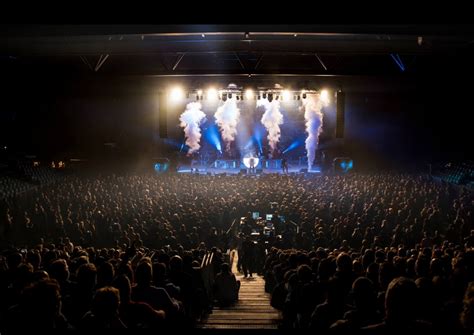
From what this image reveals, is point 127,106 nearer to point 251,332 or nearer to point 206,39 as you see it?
point 206,39

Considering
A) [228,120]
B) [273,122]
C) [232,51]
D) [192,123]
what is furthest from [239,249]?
[228,120]

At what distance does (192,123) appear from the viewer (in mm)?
37469

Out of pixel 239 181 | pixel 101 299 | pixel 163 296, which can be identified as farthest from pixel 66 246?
pixel 239 181

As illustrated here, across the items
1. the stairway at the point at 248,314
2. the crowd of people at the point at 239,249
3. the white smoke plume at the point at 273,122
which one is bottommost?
the stairway at the point at 248,314

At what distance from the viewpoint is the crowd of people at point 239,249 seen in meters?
4.12

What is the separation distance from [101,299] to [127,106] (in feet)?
96.7

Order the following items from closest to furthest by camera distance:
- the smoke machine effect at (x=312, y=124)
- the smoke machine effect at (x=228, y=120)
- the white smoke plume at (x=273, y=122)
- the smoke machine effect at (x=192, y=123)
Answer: the smoke machine effect at (x=312, y=124)
the smoke machine effect at (x=192, y=123)
the white smoke plume at (x=273, y=122)
the smoke machine effect at (x=228, y=120)

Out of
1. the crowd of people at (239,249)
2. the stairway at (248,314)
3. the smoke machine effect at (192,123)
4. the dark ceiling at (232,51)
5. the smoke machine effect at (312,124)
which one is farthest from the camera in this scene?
the smoke machine effect at (192,123)

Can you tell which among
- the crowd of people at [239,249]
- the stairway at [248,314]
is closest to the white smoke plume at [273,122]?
the crowd of people at [239,249]

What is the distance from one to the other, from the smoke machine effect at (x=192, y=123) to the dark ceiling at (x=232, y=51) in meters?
21.3

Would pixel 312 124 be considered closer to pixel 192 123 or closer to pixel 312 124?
pixel 312 124

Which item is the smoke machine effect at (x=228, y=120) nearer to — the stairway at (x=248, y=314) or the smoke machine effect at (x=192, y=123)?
the smoke machine effect at (x=192, y=123)

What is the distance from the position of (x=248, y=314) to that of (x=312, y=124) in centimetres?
3048

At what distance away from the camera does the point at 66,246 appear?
409 inches
